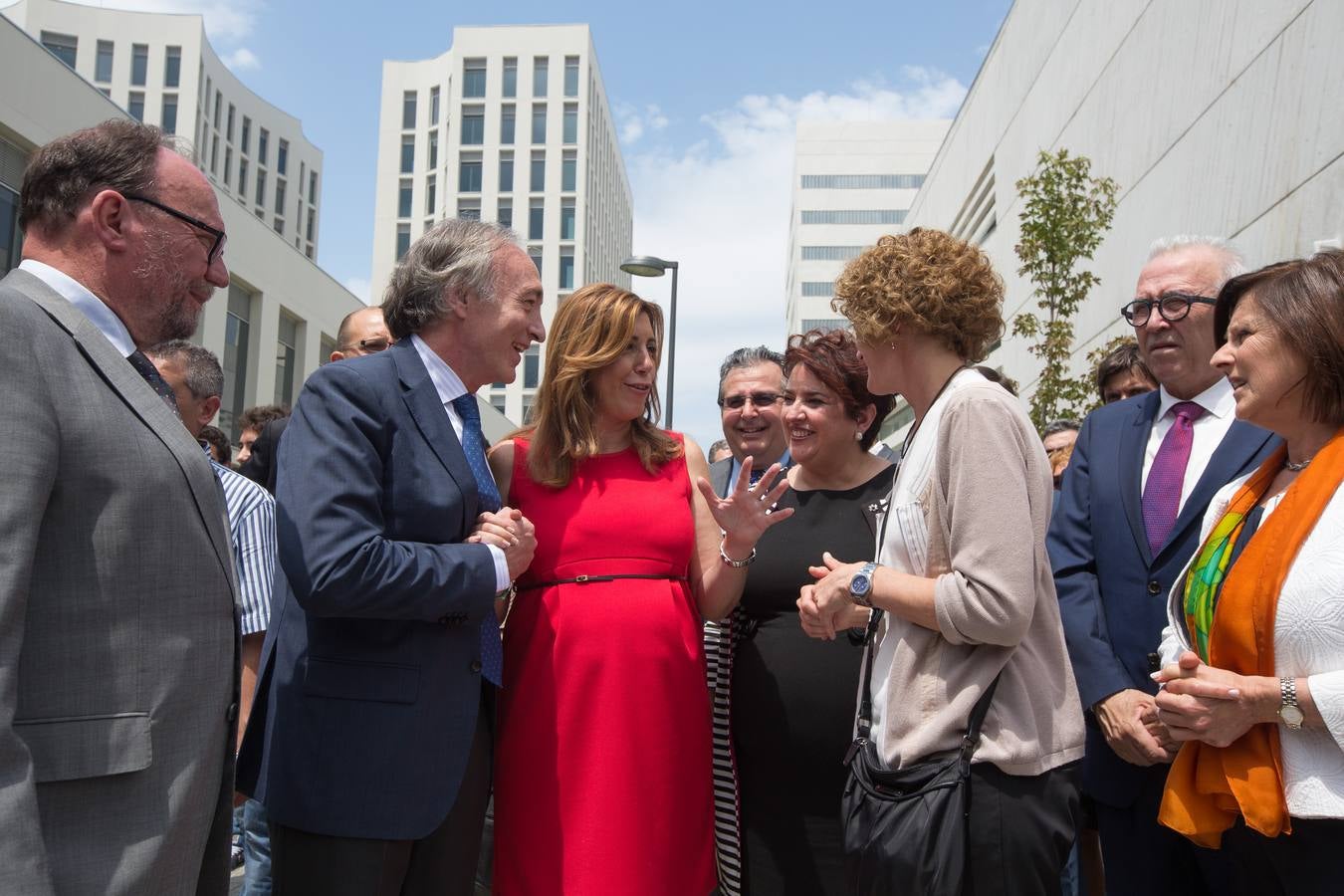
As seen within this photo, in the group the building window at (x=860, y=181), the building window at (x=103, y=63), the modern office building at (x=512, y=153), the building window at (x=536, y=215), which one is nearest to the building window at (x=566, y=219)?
the modern office building at (x=512, y=153)

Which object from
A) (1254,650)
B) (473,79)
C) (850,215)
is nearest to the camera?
(1254,650)

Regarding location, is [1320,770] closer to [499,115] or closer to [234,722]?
[234,722]

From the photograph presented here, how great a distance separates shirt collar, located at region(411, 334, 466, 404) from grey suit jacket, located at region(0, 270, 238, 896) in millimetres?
901

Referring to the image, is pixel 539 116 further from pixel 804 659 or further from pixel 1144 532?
pixel 1144 532

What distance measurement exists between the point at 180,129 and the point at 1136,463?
72445 millimetres

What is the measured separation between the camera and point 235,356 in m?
22.1

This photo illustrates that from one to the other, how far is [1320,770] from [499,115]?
228 ft

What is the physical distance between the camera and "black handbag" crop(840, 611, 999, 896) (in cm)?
208

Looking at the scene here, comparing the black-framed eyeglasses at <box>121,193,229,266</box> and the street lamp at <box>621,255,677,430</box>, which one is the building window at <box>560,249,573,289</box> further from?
the black-framed eyeglasses at <box>121,193,229,266</box>

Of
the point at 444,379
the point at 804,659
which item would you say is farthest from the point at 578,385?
the point at 804,659

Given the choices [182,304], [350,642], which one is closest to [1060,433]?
[350,642]

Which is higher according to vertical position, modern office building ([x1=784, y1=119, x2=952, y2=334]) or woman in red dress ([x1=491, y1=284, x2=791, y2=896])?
modern office building ([x1=784, y1=119, x2=952, y2=334])

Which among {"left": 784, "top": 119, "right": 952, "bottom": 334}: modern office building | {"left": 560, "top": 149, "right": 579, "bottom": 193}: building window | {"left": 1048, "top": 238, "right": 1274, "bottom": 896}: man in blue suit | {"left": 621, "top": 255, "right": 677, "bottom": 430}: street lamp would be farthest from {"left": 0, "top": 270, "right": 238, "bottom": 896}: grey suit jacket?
{"left": 784, "top": 119, "right": 952, "bottom": 334}: modern office building

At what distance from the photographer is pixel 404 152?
70.0 metres
